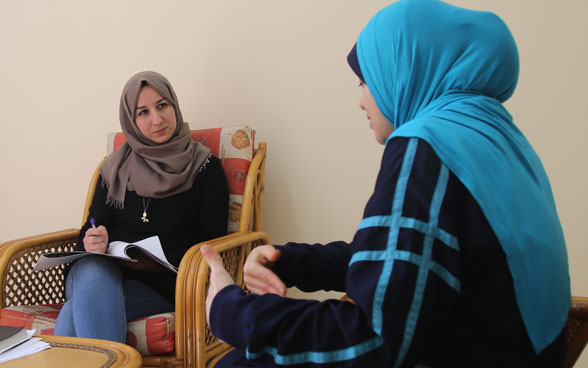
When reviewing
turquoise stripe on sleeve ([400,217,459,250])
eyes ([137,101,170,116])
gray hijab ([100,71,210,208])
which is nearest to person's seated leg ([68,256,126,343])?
gray hijab ([100,71,210,208])

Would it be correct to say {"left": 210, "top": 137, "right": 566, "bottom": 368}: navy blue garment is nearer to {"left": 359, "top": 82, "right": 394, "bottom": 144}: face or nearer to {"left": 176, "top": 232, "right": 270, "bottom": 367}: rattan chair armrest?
{"left": 359, "top": 82, "right": 394, "bottom": 144}: face

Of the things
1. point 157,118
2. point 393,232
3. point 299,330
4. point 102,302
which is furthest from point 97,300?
point 393,232

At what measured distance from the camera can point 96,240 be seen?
66.5 inches

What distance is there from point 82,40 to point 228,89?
2.88ft

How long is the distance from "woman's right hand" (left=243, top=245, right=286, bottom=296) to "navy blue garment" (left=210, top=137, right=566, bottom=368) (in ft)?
0.34

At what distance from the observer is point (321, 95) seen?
2.01 metres

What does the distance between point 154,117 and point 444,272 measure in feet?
4.90

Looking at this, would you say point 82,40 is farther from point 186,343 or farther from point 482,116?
point 482,116

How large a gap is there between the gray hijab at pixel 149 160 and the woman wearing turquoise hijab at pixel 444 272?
43.0 inches

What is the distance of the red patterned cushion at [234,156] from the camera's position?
1.89 meters

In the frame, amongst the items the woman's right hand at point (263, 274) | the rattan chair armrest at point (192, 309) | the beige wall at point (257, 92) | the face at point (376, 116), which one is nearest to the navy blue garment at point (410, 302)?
the woman's right hand at point (263, 274)

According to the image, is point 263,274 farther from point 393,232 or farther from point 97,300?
point 97,300

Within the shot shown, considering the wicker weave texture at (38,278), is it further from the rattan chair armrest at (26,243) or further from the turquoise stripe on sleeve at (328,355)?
the turquoise stripe on sleeve at (328,355)

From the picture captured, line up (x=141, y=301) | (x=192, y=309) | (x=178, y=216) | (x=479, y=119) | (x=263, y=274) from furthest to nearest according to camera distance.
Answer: (x=178, y=216), (x=141, y=301), (x=192, y=309), (x=263, y=274), (x=479, y=119)
